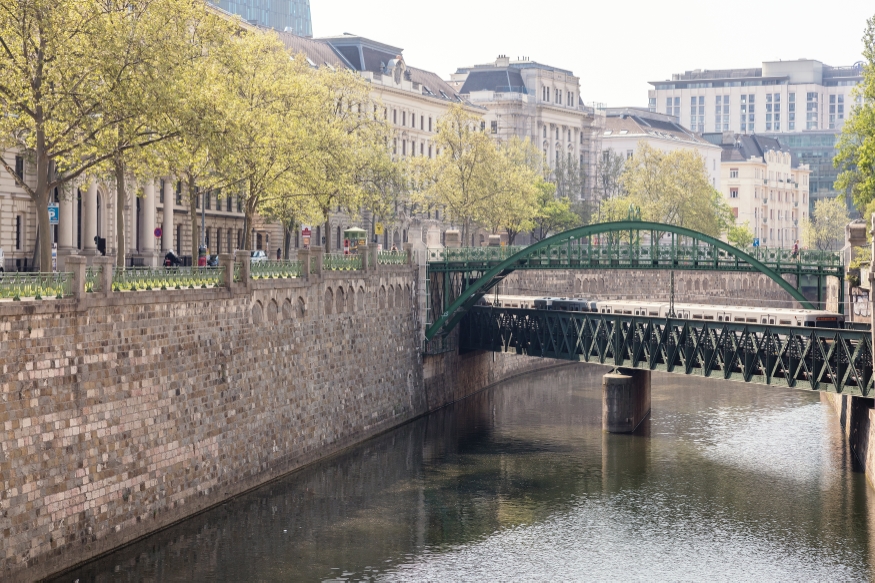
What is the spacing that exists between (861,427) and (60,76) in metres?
44.4

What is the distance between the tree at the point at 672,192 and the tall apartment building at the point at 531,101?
A: 16197 millimetres

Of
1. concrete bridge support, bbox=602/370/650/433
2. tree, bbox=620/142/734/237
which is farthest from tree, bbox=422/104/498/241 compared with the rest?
tree, bbox=620/142/734/237

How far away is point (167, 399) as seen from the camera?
52250mm

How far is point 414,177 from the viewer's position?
388 feet

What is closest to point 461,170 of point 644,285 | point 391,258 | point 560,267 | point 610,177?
point 644,285

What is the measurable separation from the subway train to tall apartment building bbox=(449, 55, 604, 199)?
89156 millimetres

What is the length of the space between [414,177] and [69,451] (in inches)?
2979

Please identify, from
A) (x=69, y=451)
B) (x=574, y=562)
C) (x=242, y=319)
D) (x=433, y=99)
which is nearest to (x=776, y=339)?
(x=574, y=562)

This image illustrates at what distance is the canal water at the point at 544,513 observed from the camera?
48375 mm

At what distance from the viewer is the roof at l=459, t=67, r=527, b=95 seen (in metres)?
181

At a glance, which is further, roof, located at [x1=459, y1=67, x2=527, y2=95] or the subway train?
roof, located at [x1=459, y1=67, x2=527, y2=95]

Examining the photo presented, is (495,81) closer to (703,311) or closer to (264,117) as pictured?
(703,311)

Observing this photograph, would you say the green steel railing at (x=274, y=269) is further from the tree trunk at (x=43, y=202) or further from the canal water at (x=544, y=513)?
the tree trunk at (x=43, y=202)

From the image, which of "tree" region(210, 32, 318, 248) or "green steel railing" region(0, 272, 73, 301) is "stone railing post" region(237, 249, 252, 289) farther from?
"green steel railing" region(0, 272, 73, 301)
